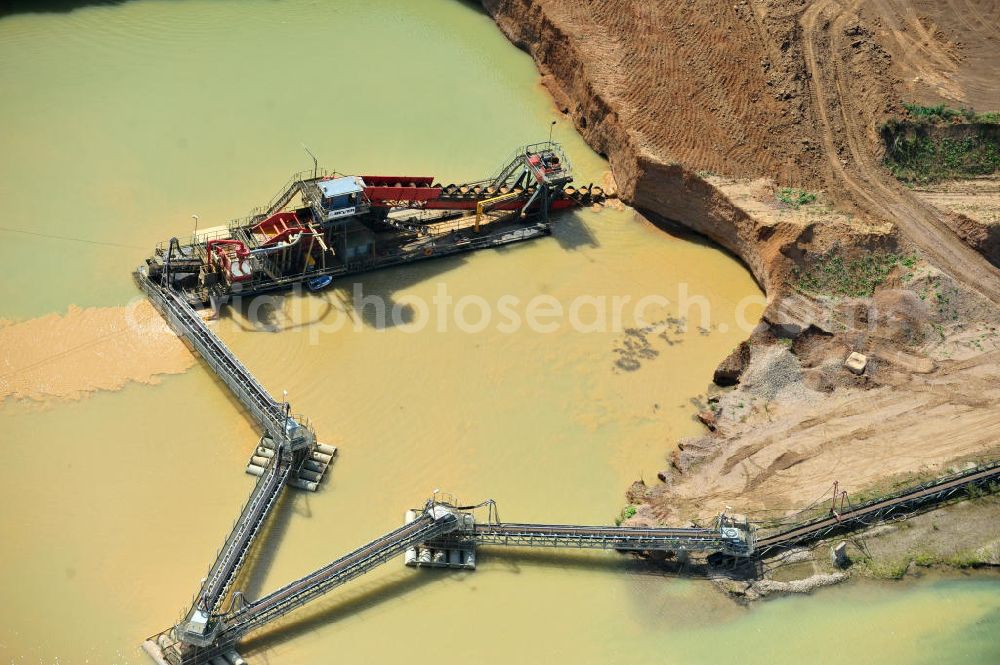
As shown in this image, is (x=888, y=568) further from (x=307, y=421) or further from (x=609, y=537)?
(x=307, y=421)

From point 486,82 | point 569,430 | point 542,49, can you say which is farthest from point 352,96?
point 569,430

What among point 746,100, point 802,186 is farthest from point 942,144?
point 746,100

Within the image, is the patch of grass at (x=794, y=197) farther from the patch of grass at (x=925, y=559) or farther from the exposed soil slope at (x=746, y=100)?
the patch of grass at (x=925, y=559)

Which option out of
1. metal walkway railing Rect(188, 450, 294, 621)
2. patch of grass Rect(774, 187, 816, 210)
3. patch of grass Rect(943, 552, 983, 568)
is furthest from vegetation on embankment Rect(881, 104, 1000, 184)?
metal walkway railing Rect(188, 450, 294, 621)

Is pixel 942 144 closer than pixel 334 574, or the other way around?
pixel 334 574

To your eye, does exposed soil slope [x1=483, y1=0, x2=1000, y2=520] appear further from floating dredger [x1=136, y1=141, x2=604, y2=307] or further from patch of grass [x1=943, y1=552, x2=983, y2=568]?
floating dredger [x1=136, y1=141, x2=604, y2=307]

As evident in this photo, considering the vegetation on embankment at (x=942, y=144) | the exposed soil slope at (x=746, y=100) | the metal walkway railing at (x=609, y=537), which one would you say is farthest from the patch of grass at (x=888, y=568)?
the vegetation on embankment at (x=942, y=144)
